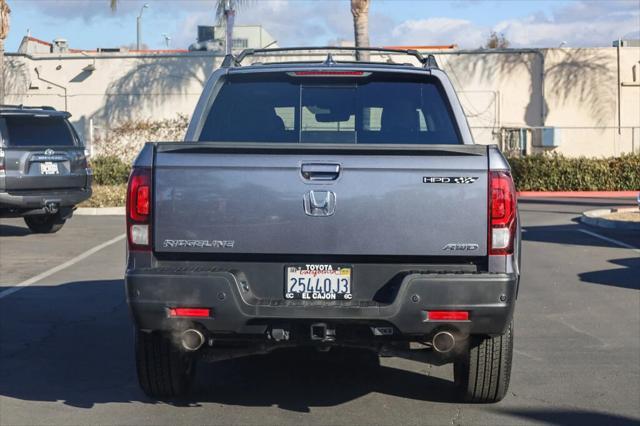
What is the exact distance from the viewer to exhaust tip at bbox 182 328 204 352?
5.91 metres

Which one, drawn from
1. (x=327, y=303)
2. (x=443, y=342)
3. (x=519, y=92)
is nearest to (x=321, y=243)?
(x=327, y=303)

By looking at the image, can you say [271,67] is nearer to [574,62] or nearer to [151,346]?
[151,346]

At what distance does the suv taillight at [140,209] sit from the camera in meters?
5.82

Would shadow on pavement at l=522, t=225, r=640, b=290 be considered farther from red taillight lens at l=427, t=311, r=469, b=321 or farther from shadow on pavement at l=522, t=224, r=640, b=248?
red taillight lens at l=427, t=311, r=469, b=321

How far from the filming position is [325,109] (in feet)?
23.1

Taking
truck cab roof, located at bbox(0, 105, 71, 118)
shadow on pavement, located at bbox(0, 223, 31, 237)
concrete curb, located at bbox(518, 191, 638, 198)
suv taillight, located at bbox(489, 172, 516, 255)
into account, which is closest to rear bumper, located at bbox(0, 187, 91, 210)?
truck cab roof, located at bbox(0, 105, 71, 118)

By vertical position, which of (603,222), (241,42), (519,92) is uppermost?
(241,42)

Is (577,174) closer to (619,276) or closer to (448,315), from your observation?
(619,276)

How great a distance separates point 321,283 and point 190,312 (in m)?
0.77

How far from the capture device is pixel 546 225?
20.2m

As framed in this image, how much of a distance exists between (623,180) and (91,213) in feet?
54.5

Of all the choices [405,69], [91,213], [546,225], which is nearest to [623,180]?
[546,225]

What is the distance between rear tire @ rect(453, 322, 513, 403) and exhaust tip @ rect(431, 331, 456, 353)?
315 millimetres

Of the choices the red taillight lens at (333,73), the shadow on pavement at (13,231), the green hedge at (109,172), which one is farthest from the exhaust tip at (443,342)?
the green hedge at (109,172)
